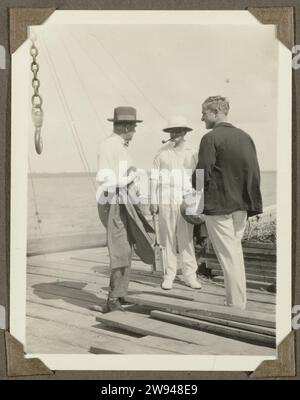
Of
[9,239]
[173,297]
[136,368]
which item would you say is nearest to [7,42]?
[9,239]

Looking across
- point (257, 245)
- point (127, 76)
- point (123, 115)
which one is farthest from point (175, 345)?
point (127, 76)

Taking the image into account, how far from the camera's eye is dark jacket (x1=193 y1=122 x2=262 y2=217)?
2.59 m

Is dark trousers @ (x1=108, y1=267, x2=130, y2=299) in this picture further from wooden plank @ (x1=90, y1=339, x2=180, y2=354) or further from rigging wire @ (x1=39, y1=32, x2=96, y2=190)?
rigging wire @ (x1=39, y1=32, x2=96, y2=190)

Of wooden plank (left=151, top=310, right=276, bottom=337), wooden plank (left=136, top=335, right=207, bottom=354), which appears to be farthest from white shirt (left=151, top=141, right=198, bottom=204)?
wooden plank (left=136, top=335, right=207, bottom=354)

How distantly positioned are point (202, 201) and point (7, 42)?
49.7 inches

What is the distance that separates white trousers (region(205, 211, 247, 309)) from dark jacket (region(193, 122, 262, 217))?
48 millimetres

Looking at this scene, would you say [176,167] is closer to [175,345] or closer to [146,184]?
[146,184]

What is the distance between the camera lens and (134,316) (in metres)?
2.63

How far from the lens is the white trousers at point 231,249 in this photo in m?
2.60

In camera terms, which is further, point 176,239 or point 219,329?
point 176,239

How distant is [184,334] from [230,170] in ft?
2.75

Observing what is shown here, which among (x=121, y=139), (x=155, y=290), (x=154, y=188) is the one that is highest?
(x=121, y=139)
